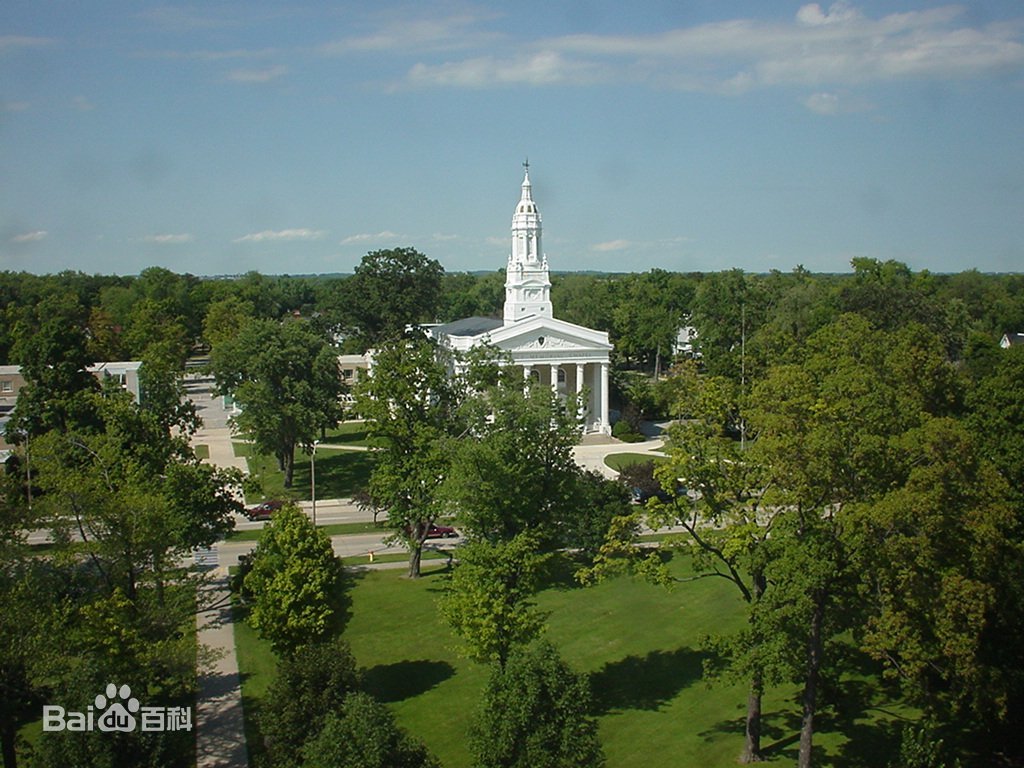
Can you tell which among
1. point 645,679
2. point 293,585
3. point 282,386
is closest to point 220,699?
point 293,585

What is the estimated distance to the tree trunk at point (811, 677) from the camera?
19.6 meters

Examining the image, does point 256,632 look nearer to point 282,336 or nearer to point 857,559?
point 857,559

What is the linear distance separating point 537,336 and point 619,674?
3759cm

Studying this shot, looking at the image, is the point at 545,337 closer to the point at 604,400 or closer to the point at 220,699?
the point at 604,400

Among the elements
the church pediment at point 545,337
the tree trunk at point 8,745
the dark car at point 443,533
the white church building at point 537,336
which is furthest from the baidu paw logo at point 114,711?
the church pediment at point 545,337

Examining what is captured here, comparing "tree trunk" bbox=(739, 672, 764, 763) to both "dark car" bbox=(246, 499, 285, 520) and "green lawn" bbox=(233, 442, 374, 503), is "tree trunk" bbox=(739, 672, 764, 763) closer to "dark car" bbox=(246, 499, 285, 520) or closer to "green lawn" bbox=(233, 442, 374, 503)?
"dark car" bbox=(246, 499, 285, 520)

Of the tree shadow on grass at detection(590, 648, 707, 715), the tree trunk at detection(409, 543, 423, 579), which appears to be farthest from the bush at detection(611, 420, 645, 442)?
the tree shadow on grass at detection(590, 648, 707, 715)

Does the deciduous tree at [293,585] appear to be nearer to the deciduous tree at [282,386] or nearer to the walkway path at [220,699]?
the walkway path at [220,699]

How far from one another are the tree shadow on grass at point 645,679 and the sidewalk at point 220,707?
28.6ft

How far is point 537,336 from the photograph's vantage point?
62.0 meters

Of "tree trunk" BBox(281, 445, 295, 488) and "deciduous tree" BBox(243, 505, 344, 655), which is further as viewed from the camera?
"tree trunk" BBox(281, 445, 295, 488)

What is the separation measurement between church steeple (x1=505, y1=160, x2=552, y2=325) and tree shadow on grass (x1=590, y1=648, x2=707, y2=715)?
42.2 m

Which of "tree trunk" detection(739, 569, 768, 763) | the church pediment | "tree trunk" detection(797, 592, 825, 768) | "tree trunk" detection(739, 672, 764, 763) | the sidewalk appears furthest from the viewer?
the church pediment

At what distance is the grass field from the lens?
22.0 m
